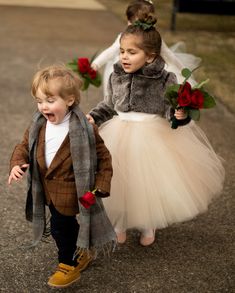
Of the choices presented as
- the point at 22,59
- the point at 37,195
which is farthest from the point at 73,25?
the point at 37,195

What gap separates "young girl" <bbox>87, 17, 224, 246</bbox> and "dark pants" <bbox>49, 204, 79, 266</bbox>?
1.30 ft

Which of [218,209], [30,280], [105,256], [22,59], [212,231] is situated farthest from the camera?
[22,59]

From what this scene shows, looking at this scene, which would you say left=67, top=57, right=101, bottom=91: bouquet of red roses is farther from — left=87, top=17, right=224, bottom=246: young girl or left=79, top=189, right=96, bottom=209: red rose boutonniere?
left=79, top=189, right=96, bottom=209: red rose boutonniere

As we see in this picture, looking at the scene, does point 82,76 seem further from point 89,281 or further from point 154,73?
point 89,281

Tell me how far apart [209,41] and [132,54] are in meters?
8.05

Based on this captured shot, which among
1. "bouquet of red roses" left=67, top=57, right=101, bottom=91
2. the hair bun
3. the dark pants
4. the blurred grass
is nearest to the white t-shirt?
the dark pants

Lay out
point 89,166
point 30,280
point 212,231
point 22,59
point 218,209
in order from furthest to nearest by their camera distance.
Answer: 1. point 22,59
2. point 218,209
3. point 212,231
4. point 30,280
5. point 89,166

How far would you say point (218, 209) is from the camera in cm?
441

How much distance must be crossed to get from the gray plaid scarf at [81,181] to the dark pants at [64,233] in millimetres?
102

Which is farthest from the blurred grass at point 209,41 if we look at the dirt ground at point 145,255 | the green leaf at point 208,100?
the green leaf at point 208,100

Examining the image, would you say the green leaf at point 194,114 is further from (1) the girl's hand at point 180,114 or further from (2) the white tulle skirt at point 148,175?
(2) the white tulle skirt at point 148,175

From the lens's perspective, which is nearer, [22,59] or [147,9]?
[147,9]

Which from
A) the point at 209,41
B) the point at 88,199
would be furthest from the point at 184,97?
the point at 209,41

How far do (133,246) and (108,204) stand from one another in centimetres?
43
